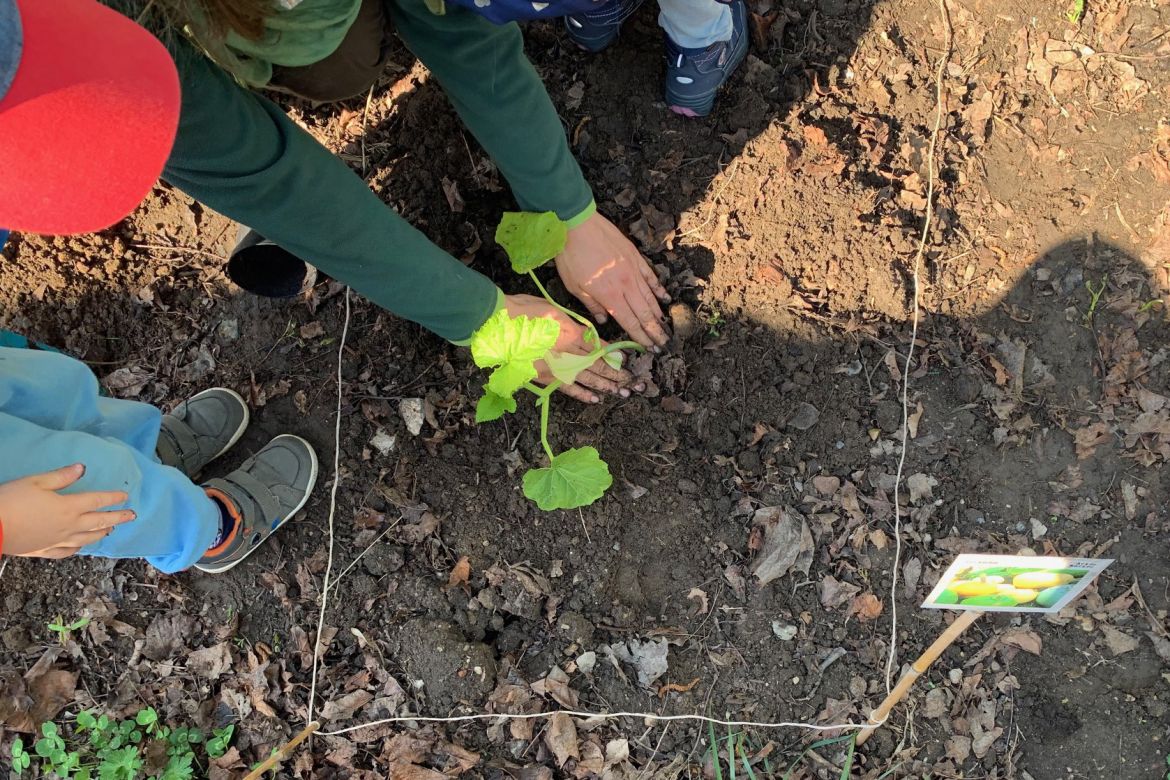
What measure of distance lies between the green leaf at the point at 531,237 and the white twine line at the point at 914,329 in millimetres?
903

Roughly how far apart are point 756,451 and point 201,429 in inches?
56.6

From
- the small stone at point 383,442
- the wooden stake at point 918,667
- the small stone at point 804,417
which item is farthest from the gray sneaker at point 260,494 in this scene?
the wooden stake at point 918,667

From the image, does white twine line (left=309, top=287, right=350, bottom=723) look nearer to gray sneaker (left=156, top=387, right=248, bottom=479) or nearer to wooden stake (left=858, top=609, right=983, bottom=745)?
gray sneaker (left=156, top=387, right=248, bottom=479)

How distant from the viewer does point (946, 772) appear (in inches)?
70.9

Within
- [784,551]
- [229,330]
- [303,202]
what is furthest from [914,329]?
[229,330]

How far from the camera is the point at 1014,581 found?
57.5 inches

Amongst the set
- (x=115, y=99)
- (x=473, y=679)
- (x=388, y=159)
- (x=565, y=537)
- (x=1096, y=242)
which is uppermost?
(x=115, y=99)

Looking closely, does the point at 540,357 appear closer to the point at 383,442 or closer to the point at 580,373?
the point at 580,373

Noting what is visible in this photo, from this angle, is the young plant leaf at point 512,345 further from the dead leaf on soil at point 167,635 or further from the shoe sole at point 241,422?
the dead leaf on soil at point 167,635

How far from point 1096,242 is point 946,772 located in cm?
135

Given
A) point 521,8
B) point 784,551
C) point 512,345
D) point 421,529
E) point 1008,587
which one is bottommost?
point 421,529

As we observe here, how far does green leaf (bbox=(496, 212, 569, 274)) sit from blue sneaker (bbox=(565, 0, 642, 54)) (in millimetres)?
591

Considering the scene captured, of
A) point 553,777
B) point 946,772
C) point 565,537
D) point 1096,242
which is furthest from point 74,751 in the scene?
point 1096,242

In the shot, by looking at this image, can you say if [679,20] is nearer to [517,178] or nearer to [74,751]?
[517,178]
